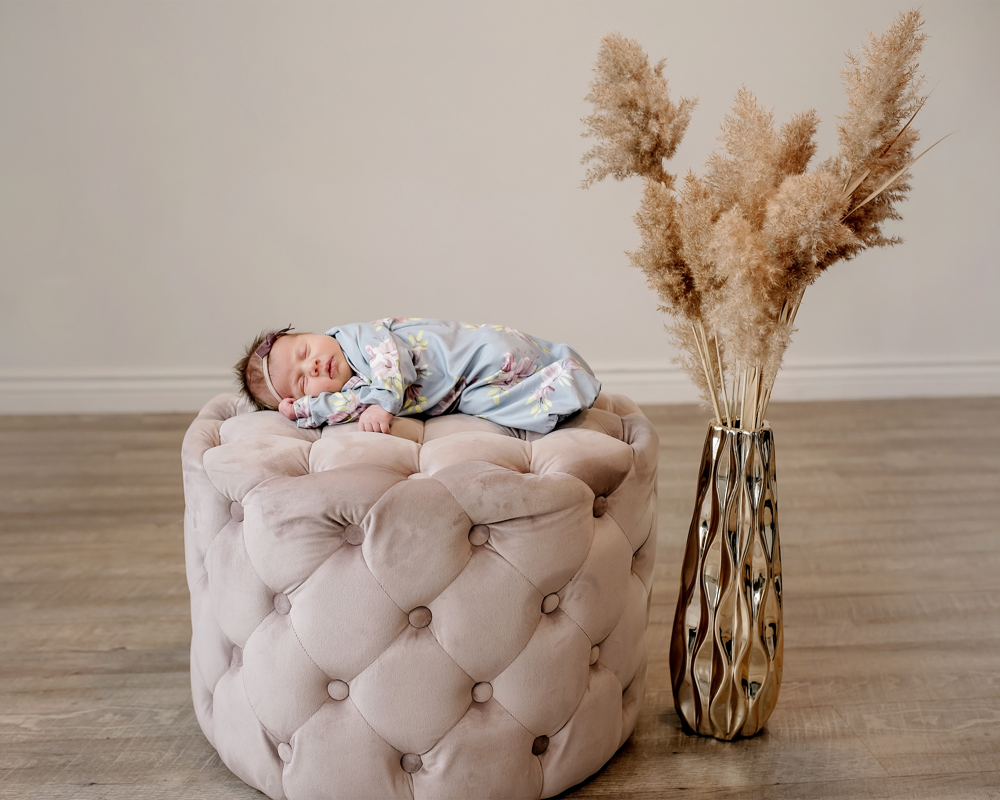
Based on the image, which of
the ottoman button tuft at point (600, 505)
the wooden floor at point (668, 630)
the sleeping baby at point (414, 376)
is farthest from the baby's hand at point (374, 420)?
the wooden floor at point (668, 630)

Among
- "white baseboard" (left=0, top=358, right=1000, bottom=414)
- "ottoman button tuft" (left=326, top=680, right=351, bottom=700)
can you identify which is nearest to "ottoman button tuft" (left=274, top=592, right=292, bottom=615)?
"ottoman button tuft" (left=326, top=680, right=351, bottom=700)

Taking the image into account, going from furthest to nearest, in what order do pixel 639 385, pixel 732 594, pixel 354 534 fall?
pixel 639 385 < pixel 732 594 < pixel 354 534

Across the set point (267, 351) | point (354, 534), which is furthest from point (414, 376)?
point (354, 534)

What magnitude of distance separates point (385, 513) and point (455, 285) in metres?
2.77

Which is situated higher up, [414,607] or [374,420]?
[374,420]

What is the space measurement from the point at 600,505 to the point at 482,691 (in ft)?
1.05

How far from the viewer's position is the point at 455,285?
385 cm

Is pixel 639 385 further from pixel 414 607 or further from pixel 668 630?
pixel 414 607

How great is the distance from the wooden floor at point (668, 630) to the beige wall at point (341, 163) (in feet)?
2.40

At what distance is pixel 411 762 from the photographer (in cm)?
125

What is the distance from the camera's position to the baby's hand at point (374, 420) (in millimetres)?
1446

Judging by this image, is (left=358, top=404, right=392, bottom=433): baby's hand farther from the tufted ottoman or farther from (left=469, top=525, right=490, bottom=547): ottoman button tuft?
(left=469, top=525, right=490, bottom=547): ottoman button tuft

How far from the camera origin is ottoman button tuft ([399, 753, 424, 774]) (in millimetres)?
1243

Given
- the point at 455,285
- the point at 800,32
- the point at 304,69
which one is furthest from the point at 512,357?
the point at 800,32
